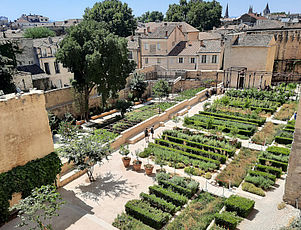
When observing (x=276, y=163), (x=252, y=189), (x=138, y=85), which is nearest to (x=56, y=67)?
(x=138, y=85)

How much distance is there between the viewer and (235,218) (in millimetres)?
12195

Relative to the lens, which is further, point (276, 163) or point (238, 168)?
point (238, 168)

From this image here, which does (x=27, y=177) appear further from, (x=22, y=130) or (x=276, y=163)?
(x=276, y=163)

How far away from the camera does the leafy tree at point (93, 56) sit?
24.4 m

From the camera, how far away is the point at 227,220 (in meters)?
11.7

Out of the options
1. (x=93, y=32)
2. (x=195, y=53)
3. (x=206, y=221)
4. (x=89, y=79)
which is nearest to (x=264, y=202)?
(x=206, y=221)

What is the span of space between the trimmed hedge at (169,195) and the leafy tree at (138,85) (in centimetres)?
2225

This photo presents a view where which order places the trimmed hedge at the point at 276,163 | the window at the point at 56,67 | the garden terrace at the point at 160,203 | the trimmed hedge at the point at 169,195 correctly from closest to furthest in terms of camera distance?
1. the garden terrace at the point at 160,203
2. the trimmed hedge at the point at 169,195
3. the trimmed hedge at the point at 276,163
4. the window at the point at 56,67

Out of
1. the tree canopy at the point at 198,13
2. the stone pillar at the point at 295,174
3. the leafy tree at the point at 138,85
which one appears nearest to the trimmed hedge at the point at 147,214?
the stone pillar at the point at 295,174

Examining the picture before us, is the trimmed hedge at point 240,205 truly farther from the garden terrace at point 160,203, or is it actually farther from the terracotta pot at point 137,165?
the terracotta pot at point 137,165

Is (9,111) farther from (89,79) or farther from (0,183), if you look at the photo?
(89,79)

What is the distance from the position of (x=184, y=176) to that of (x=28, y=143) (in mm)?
9572

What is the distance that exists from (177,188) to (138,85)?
22381 mm

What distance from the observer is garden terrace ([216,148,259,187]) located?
15496 mm
